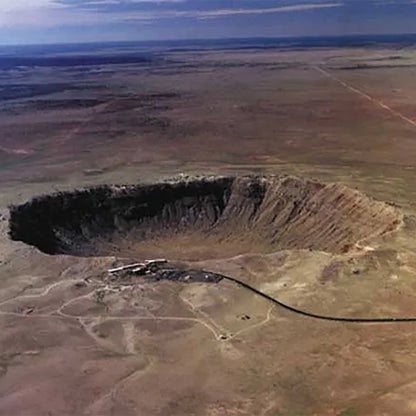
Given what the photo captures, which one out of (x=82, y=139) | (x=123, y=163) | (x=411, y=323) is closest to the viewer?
(x=411, y=323)

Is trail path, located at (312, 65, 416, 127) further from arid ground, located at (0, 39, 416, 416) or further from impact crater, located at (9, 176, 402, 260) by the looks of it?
impact crater, located at (9, 176, 402, 260)

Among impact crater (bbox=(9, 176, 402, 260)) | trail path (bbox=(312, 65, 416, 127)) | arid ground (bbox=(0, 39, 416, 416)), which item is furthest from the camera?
trail path (bbox=(312, 65, 416, 127))

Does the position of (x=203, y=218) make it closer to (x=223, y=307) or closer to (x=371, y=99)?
(x=223, y=307)

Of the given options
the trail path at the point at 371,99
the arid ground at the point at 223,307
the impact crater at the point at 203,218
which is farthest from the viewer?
the trail path at the point at 371,99

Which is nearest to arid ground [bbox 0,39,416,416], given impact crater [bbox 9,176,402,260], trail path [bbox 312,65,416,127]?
impact crater [bbox 9,176,402,260]

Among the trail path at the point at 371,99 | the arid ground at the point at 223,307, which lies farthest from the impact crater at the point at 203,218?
the trail path at the point at 371,99

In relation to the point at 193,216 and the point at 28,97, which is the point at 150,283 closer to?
the point at 193,216

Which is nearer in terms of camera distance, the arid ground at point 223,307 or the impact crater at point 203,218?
the arid ground at point 223,307

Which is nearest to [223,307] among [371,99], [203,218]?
[203,218]

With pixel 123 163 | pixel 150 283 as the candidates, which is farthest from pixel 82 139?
pixel 150 283

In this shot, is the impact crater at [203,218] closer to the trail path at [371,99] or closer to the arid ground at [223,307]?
the arid ground at [223,307]

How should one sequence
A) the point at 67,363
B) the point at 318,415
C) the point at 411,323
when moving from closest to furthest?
the point at 318,415
the point at 67,363
the point at 411,323
